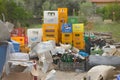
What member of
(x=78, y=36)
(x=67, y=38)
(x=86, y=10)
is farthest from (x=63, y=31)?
(x=86, y=10)

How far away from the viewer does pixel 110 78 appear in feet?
21.8

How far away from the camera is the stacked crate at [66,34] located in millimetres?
10062

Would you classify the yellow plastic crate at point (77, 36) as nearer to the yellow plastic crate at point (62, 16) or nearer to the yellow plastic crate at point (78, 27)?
the yellow plastic crate at point (78, 27)

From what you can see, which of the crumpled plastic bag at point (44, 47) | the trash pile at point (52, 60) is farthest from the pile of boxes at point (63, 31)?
the crumpled plastic bag at point (44, 47)

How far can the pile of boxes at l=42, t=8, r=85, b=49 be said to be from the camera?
33.2 ft

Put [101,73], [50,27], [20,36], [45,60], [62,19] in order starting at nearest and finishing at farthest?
1. [101,73]
2. [45,60]
3. [50,27]
4. [62,19]
5. [20,36]

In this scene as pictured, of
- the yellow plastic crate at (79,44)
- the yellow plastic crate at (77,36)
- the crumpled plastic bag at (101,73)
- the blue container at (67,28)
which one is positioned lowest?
the crumpled plastic bag at (101,73)

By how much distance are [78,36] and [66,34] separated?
1.38 ft

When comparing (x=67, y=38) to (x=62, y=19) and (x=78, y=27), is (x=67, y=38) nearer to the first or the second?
(x=78, y=27)

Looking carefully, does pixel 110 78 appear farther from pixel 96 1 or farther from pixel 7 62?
pixel 96 1

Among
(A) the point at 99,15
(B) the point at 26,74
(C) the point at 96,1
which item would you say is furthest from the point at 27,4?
(B) the point at 26,74

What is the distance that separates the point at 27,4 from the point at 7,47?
2402 centimetres

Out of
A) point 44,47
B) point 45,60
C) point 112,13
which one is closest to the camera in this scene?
point 45,60

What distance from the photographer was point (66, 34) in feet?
33.1
